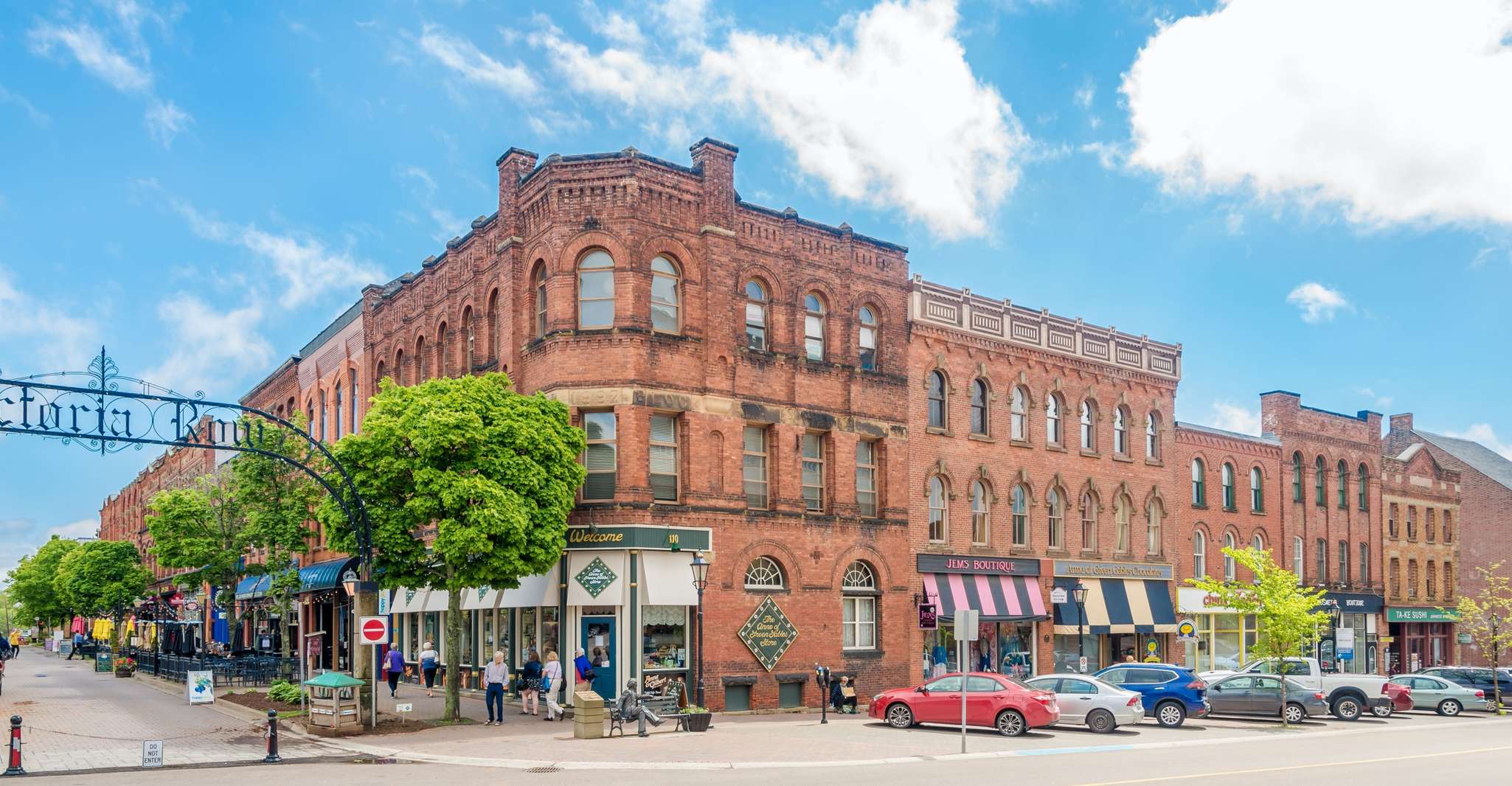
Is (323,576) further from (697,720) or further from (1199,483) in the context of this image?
(1199,483)

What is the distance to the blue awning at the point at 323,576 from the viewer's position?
4319 centimetres

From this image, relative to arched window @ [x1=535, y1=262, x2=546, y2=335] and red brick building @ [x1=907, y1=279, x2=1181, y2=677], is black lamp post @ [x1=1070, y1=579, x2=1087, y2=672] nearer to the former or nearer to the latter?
red brick building @ [x1=907, y1=279, x2=1181, y2=677]

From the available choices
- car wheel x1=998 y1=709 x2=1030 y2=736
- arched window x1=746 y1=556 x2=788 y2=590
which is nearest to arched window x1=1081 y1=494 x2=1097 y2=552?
arched window x1=746 y1=556 x2=788 y2=590

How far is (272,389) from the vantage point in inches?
2331

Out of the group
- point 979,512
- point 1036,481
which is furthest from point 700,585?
point 1036,481

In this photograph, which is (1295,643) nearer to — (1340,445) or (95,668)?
(1340,445)

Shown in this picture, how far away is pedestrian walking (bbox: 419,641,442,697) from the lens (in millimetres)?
36062

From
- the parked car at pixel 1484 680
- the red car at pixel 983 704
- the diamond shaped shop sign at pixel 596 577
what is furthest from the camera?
the parked car at pixel 1484 680

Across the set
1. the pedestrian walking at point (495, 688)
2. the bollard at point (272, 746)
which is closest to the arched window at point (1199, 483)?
the pedestrian walking at point (495, 688)

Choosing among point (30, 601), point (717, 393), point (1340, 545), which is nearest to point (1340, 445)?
point (1340, 545)

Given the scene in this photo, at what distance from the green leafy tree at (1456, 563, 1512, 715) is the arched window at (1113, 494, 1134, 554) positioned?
12.1m

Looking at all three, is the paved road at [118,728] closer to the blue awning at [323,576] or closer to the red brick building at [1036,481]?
the blue awning at [323,576]

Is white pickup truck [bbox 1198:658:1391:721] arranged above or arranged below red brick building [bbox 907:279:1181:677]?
below

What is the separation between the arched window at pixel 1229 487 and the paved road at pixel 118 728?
3698 centimetres
